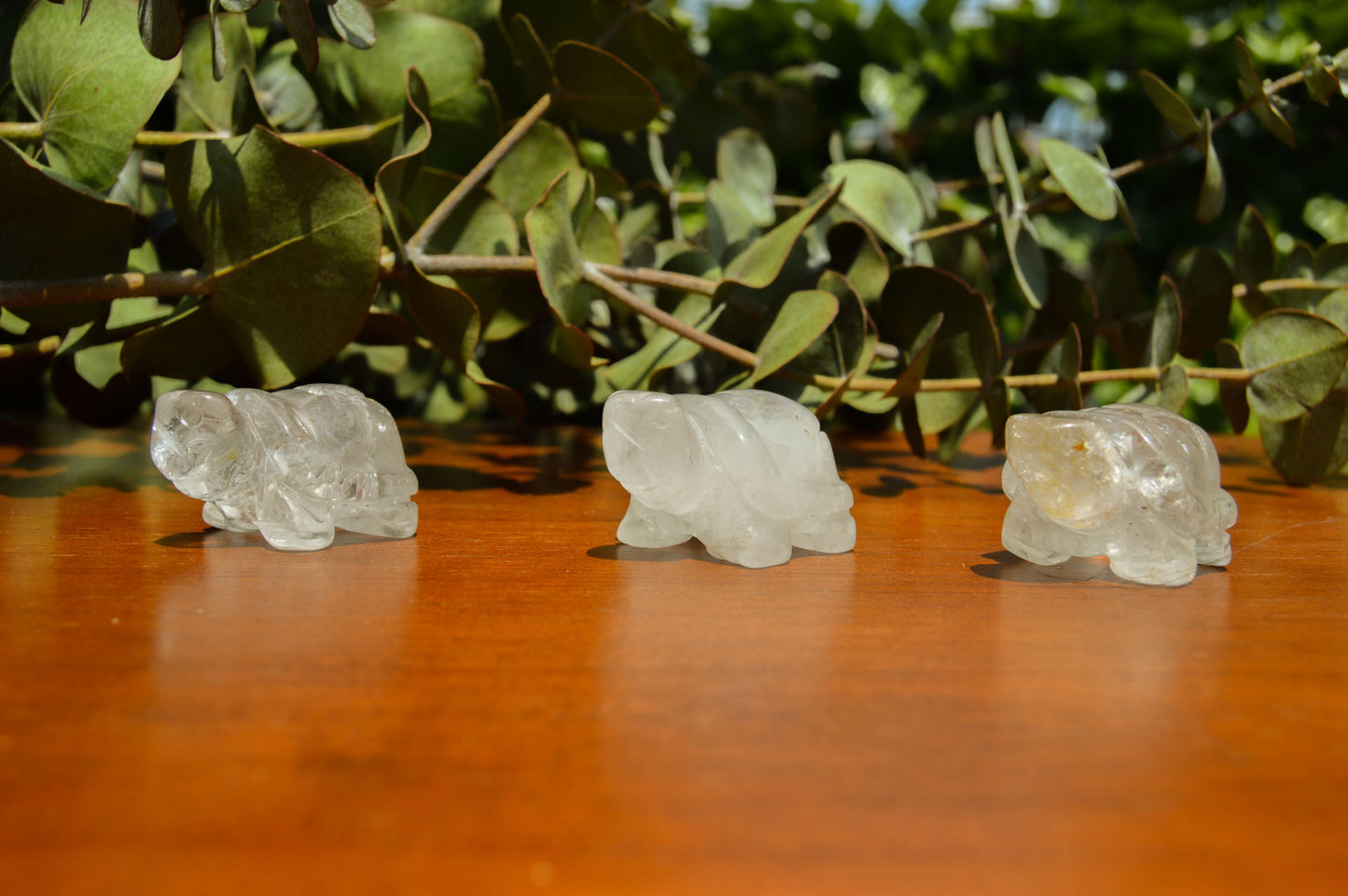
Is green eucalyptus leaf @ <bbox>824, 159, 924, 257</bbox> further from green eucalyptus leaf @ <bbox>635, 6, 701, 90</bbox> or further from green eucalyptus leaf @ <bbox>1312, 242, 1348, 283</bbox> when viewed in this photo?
green eucalyptus leaf @ <bbox>1312, 242, 1348, 283</bbox>

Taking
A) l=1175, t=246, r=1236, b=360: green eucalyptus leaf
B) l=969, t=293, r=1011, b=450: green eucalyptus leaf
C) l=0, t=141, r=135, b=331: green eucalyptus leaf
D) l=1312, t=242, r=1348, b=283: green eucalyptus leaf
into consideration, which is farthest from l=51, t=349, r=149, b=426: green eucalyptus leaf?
l=1312, t=242, r=1348, b=283: green eucalyptus leaf

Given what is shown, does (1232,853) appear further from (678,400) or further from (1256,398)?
(1256,398)

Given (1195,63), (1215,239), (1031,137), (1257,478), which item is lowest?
(1257,478)

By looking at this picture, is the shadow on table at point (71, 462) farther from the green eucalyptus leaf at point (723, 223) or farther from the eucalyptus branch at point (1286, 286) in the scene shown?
the eucalyptus branch at point (1286, 286)

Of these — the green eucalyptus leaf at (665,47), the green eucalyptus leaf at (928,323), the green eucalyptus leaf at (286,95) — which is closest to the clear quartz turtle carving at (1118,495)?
the green eucalyptus leaf at (928,323)

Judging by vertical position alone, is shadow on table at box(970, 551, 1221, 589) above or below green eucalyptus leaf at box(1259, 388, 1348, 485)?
below

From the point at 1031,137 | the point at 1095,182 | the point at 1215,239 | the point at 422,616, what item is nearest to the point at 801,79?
the point at 1031,137
